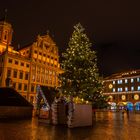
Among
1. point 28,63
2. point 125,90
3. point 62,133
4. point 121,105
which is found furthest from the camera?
point 121,105

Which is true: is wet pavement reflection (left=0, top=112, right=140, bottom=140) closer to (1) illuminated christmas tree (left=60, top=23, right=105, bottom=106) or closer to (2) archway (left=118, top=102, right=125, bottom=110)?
(1) illuminated christmas tree (left=60, top=23, right=105, bottom=106)

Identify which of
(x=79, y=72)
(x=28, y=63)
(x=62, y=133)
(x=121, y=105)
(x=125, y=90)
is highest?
(x=28, y=63)

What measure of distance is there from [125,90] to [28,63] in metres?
37.7

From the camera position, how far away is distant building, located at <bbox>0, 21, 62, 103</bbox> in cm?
5103

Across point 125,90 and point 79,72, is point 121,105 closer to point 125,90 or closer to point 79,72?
point 125,90

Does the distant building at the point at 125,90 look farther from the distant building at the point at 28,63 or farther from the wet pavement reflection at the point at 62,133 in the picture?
the wet pavement reflection at the point at 62,133

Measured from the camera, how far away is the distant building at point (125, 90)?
6938 cm

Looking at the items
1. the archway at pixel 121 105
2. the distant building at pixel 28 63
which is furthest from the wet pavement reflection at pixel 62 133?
the archway at pixel 121 105

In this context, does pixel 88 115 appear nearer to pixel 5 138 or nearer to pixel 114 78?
pixel 5 138

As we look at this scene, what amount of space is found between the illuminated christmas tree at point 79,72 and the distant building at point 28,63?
3105 centimetres

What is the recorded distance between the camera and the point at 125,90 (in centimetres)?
7362

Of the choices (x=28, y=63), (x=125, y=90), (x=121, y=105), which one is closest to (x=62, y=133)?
(x=28, y=63)

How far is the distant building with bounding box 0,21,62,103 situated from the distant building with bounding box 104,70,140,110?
25.4 meters

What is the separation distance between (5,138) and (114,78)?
7213cm
